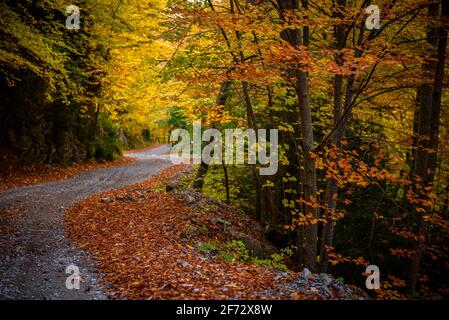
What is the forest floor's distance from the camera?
528cm

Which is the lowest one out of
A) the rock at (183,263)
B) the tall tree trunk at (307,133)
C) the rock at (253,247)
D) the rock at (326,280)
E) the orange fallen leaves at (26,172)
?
the rock at (253,247)

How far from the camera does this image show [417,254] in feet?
24.1

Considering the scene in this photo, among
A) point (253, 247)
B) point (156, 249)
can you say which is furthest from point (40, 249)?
point (253, 247)

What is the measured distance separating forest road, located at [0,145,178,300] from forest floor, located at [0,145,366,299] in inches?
0.7

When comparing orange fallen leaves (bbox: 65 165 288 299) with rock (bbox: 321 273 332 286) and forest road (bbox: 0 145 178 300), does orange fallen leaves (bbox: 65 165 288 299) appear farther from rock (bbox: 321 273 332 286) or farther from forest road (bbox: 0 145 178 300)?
rock (bbox: 321 273 332 286)

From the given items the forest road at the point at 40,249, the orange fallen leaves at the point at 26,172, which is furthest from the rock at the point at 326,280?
the orange fallen leaves at the point at 26,172

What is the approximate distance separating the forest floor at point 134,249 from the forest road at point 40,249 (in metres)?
0.02

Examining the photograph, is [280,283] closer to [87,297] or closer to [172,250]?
[172,250]

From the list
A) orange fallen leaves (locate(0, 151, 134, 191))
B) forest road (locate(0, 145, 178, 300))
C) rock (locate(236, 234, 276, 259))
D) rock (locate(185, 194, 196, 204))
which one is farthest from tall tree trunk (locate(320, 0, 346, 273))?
orange fallen leaves (locate(0, 151, 134, 191))

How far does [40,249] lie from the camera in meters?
6.79

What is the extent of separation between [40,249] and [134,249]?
6.53 feet

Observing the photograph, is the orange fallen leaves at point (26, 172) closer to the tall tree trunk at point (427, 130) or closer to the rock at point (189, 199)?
the rock at point (189, 199)

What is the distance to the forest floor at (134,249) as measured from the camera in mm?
5281

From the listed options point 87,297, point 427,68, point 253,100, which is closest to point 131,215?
point 87,297
